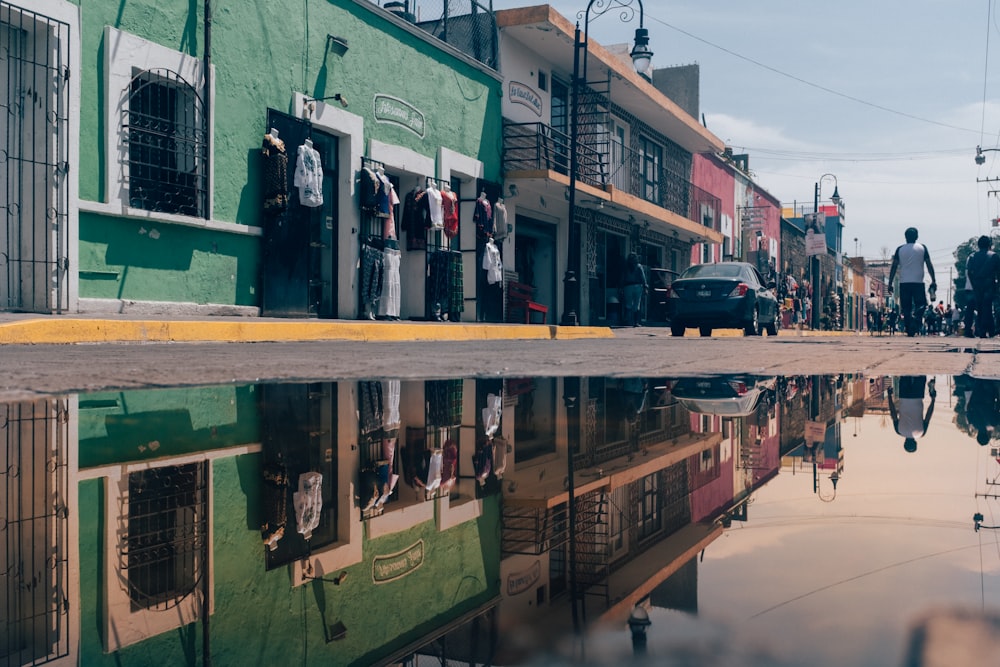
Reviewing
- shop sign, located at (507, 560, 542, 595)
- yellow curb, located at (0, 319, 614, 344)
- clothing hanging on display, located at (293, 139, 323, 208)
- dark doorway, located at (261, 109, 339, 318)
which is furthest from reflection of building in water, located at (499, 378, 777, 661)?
clothing hanging on display, located at (293, 139, 323, 208)

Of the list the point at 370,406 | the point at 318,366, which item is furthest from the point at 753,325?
the point at 370,406

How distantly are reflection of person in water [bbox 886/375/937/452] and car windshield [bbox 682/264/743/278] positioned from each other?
13017 millimetres

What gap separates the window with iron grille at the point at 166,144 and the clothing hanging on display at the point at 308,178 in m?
1.58

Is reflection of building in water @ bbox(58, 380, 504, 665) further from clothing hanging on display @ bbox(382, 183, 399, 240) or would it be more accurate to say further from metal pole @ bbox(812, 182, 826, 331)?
metal pole @ bbox(812, 182, 826, 331)

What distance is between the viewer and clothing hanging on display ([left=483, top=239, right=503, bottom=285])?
1736cm

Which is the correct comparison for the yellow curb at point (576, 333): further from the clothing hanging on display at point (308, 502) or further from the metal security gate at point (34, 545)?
the clothing hanging on display at point (308, 502)

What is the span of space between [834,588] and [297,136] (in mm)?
12308

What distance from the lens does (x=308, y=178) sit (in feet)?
40.5

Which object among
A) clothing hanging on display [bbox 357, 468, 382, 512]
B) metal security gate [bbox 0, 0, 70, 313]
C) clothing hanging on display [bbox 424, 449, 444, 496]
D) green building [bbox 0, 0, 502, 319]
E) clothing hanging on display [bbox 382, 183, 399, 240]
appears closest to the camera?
clothing hanging on display [bbox 357, 468, 382, 512]

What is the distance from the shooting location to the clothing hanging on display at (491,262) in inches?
683

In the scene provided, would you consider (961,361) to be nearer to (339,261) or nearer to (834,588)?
(834,588)

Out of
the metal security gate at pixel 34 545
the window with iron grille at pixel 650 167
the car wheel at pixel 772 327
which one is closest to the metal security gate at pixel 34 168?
the metal security gate at pixel 34 545

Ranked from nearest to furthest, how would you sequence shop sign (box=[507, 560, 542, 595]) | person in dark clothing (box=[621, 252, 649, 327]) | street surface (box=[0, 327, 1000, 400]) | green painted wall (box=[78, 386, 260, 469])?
shop sign (box=[507, 560, 542, 595]), green painted wall (box=[78, 386, 260, 469]), street surface (box=[0, 327, 1000, 400]), person in dark clothing (box=[621, 252, 649, 327])

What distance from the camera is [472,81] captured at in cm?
1775
